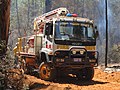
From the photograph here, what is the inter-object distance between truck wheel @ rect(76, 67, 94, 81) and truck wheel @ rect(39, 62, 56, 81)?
1734mm

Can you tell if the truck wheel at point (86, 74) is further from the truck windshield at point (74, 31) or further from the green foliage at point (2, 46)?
the green foliage at point (2, 46)

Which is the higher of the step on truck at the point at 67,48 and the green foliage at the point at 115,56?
the step on truck at the point at 67,48

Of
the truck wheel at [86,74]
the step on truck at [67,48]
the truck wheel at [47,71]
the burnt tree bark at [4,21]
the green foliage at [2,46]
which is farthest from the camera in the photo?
the truck wheel at [86,74]

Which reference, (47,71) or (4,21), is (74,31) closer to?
(47,71)

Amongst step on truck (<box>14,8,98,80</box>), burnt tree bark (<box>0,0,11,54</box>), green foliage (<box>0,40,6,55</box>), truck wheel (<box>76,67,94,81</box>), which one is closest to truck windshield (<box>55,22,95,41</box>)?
step on truck (<box>14,8,98,80</box>)

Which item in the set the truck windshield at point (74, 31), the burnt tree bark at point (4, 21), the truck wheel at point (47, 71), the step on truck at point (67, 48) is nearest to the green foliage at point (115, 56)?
the step on truck at point (67, 48)

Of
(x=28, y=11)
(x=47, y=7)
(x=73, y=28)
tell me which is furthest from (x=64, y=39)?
(x=28, y=11)

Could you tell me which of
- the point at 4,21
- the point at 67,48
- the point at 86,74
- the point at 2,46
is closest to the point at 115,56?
the point at 86,74

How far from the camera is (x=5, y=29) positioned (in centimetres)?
1009

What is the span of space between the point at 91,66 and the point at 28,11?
165ft

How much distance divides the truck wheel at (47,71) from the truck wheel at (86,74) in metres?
1.73

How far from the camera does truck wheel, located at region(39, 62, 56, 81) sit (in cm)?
1245

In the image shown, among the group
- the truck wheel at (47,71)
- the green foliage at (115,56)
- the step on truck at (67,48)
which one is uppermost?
the step on truck at (67,48)

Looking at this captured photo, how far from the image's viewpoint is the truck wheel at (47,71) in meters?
12.5
